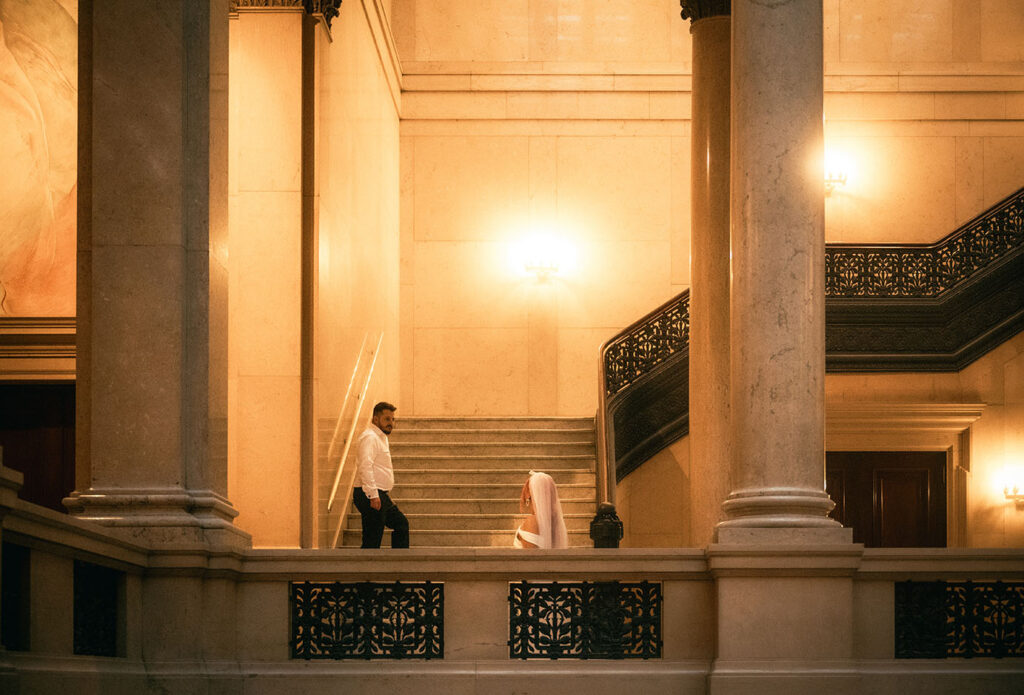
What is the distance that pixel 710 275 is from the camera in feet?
42.9

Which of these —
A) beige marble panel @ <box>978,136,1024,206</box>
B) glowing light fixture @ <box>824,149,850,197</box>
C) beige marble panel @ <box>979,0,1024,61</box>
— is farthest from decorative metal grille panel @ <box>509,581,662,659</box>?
beige marble panel @ <box>979,0,1024,61</box>

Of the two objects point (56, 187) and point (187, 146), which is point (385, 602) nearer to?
point (187, 146)

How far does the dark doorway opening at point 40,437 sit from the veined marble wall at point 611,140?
25.4ft

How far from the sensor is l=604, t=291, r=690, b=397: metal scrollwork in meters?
18.8

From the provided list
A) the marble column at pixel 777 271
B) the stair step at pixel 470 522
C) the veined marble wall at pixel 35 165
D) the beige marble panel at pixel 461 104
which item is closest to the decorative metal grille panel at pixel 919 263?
the stair step at pixel 470 522

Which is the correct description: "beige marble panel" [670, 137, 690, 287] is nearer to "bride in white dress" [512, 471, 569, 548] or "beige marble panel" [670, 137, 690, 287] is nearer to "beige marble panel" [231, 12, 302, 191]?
"beige marble panel" [231, 12, 302, 191]

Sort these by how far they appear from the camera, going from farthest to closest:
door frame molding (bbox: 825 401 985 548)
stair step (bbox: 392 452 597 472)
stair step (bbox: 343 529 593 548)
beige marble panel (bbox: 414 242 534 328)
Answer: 1. beige marble panel (bbox: 414 242 534 328)
2. door frame molding (bbox: 825 401 985 548)
3. stair step (bbox: 392 452 597 472)
4. stair step (bbox: 343 529 593 548)

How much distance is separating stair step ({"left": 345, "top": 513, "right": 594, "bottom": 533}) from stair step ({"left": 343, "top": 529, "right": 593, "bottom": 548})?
0.19 metres

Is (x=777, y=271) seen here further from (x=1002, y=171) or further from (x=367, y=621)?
(x=1002, y=171)

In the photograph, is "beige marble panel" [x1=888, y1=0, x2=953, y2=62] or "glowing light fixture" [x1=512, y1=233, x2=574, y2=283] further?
"beige marble panel" [x1=888, y1=0, x2=953, y2=62]

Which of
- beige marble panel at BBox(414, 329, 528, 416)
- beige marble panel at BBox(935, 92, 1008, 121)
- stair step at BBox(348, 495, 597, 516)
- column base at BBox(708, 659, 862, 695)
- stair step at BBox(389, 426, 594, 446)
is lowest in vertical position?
column base at BBox(708, 659, 862, 695)

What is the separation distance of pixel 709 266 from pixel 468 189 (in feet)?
32.1

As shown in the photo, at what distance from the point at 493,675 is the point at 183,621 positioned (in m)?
2.13

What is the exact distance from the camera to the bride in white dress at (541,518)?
12914mm
